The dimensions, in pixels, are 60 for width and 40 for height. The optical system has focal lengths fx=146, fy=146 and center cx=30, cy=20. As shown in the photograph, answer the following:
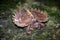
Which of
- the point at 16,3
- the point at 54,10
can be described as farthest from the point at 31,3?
the point at 54,10

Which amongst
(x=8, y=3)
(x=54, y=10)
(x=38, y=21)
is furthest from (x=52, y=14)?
(x=8, y=3)

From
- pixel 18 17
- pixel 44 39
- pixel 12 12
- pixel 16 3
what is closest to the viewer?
pixel 44 39

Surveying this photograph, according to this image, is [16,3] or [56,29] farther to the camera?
[16,3]

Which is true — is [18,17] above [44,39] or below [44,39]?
above

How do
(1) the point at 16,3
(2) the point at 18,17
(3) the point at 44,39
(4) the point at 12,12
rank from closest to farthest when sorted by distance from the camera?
(3) the point at 44,39
(2) the point at 18,17
(4) the point at 12,12
(1) the point at 16,3

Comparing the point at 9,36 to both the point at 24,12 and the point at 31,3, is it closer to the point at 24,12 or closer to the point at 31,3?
the point at 24,12

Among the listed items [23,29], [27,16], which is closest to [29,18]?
[27,16]

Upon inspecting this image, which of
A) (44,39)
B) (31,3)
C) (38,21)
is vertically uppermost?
(31,3)
